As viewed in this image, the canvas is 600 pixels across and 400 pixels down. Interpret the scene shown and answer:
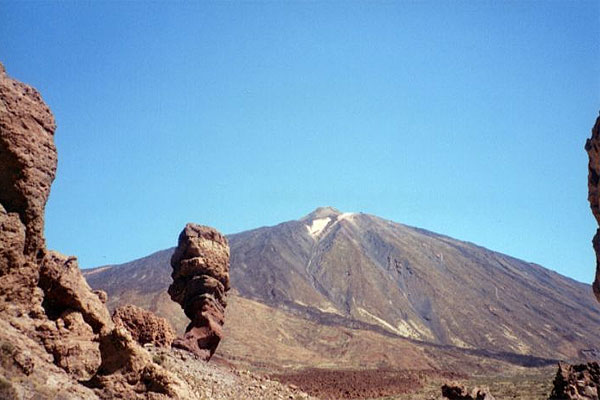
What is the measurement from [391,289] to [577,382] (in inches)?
3865

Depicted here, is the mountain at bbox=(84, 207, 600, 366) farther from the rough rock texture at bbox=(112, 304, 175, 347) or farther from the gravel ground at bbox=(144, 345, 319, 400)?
the rough rock texture at bbox=(112, 304, 175, 347)

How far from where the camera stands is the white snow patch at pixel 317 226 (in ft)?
493

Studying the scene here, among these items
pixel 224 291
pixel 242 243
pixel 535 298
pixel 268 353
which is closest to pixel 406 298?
pixel 535 298

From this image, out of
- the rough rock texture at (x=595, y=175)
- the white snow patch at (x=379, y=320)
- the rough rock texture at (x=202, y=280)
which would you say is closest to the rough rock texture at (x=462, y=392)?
the rough rock texture at (x=595, y=175)

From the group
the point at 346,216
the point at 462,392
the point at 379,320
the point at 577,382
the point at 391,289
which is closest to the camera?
the point at 577,382

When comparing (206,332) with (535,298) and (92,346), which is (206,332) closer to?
(92,346)

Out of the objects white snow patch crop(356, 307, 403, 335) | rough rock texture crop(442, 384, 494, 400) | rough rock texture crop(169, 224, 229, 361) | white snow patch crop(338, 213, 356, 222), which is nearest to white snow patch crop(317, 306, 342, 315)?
white snow patch crop(356, 307, 403, 335)

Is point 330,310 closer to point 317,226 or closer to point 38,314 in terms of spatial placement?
point 317,226

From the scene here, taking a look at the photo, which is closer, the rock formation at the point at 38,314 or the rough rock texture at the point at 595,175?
the rock formation at the point at 38,314

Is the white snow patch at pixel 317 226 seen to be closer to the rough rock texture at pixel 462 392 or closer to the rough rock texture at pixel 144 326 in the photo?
the rough rock texture at pixel 144 326

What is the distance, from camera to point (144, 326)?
20.5 meters

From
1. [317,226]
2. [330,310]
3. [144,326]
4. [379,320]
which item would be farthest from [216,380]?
[317,226]

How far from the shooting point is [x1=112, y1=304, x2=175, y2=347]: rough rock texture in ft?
65.0

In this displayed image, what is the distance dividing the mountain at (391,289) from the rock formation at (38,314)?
5776 centimetres
